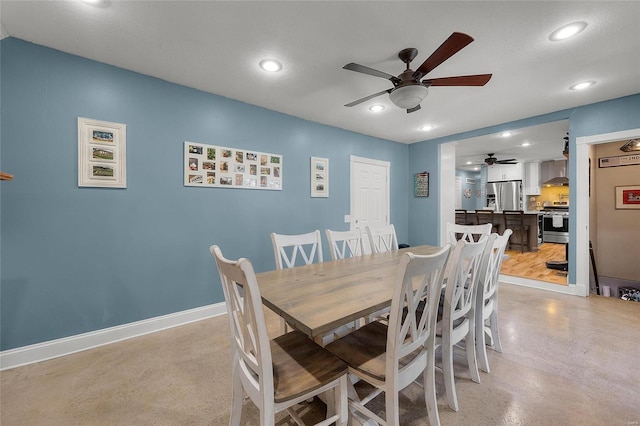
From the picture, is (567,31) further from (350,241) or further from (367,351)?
(367,351)

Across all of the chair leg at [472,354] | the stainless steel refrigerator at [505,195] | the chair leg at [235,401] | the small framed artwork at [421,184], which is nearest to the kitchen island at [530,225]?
the stainless steel refrigerator at [505,195]

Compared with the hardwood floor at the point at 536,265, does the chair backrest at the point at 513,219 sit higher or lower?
higher

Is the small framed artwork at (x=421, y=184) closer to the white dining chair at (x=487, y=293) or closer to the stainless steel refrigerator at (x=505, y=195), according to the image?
the white dining chair at (x=487, y=293)

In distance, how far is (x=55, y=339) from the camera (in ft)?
6.91

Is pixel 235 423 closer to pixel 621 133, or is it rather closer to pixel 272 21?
pixel 272 21

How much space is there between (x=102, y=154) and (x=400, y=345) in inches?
110

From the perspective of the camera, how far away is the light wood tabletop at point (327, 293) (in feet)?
3.47

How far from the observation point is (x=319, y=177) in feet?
12.8

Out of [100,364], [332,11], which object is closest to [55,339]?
[100,364]

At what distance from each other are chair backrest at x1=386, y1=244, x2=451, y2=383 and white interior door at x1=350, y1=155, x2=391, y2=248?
9.65 ft

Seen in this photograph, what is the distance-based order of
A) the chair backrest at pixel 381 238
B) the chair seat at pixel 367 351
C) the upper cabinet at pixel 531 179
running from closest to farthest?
1. the chair seat at pixel 367 351
2. the chair backrest at pixel 381 238
3. the upper cabinet at pixel 531 179

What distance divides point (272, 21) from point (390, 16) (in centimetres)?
80

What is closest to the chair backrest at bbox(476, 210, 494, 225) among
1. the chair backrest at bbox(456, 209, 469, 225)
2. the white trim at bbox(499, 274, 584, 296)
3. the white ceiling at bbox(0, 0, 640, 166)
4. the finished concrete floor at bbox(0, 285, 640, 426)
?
the chair backrest at bbox(456, 209, 469, 225)

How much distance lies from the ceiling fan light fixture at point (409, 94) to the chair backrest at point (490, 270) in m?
1.23
